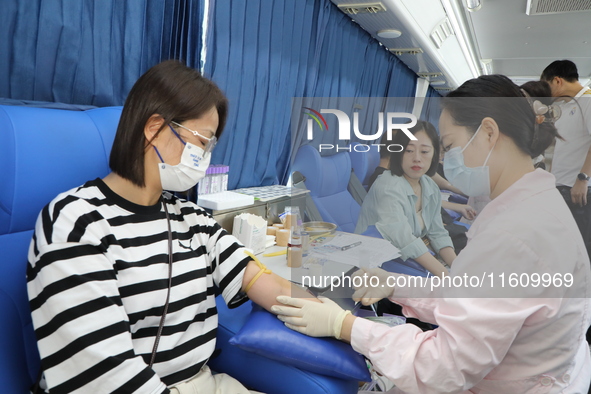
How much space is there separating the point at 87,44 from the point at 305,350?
1.28 meters

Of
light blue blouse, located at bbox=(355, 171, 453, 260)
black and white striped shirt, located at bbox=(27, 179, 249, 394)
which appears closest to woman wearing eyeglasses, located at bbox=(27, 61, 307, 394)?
black and white striped shirt, located at bbox=(27, 179, 249, 394)

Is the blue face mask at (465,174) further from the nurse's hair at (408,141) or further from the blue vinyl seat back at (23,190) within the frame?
the blue vinyl seat back at (23,190)

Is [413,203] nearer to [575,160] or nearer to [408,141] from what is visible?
[408,141]

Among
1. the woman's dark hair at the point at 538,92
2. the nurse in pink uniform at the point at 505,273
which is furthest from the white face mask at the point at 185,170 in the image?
the woman's dark hair at the point at 538,92

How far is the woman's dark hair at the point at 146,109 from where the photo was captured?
3.02ft

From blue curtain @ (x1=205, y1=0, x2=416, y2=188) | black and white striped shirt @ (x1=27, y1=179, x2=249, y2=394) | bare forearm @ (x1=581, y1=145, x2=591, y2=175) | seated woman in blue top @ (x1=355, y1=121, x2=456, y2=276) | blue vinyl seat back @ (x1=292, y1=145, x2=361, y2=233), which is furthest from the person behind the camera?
blue curtain @ (x1=205, y1=0, x2=416, y2=188)

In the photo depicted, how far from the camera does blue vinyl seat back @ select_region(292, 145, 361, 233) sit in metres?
0.90

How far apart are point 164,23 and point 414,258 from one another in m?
1.49

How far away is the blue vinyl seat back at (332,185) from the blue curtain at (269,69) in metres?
0.59

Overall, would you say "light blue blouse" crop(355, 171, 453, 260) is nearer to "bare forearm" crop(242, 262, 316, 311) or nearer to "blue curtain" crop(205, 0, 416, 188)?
"bare forearm" crop(242, 262, 316, 311)

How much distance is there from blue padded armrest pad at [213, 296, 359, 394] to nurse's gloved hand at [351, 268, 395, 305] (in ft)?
0.78

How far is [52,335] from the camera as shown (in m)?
0.69

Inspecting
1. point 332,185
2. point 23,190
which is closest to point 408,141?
point 332,185

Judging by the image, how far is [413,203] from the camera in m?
0.84
